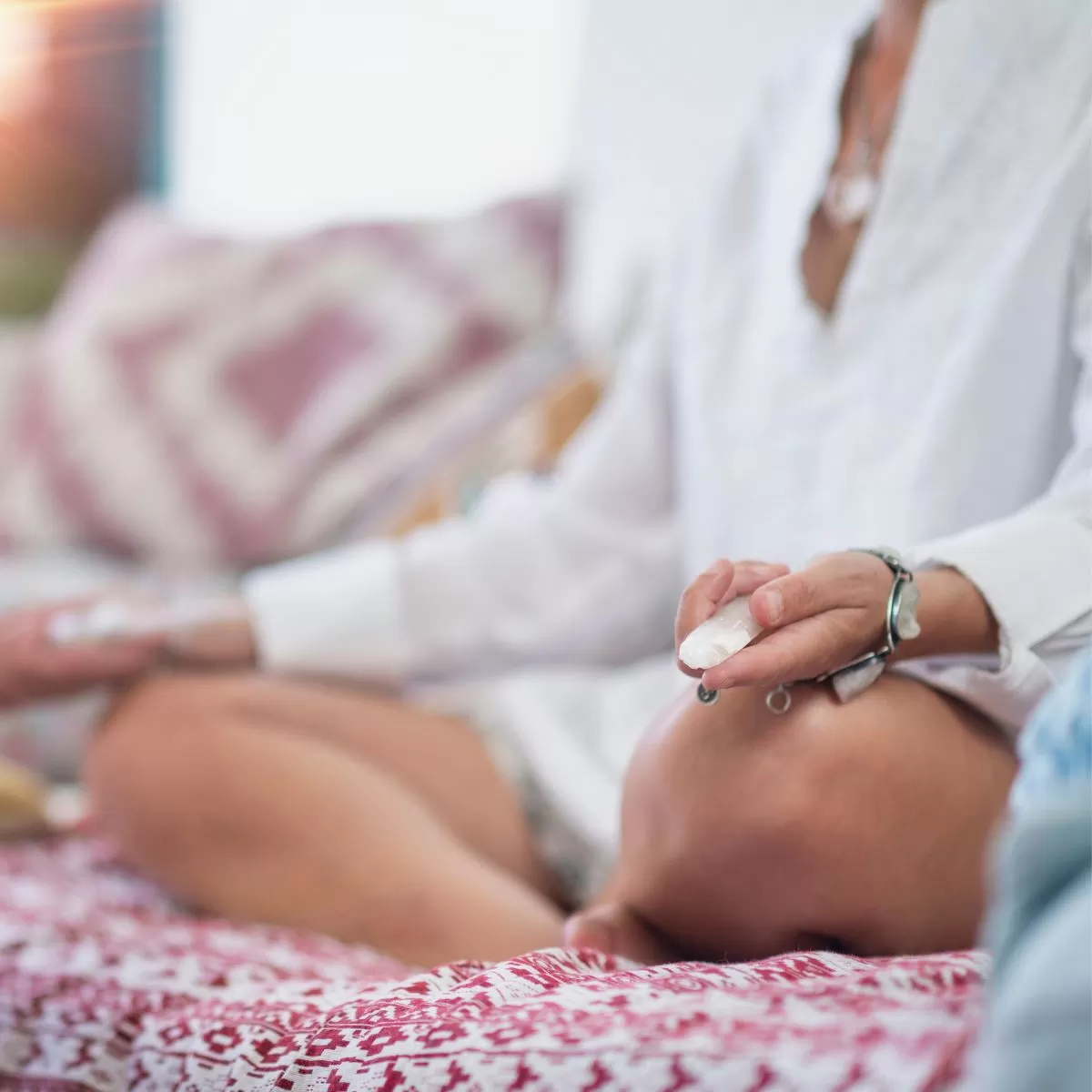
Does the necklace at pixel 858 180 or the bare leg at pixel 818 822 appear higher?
the necklace at pixel 858 180

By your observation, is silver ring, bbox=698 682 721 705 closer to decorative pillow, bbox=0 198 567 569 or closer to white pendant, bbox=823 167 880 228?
white pendant, bbox=823 167 880 228

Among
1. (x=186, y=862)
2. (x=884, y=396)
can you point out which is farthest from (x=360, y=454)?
(x=884, y=396)

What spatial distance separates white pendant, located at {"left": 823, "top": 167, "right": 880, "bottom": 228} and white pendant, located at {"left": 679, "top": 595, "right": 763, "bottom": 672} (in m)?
0.41

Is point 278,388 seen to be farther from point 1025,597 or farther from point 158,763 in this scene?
point 1025,597

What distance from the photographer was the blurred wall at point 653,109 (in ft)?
4.52

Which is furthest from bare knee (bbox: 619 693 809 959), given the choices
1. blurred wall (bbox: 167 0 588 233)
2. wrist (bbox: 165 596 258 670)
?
blurred wall (bbox: 167 0 588 233)

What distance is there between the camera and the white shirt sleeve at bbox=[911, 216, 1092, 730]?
562 mm

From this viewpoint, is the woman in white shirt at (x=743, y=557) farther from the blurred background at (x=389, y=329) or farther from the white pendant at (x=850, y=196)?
the blurred background at (x=389, y=329)

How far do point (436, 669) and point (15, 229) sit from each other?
1.67 m

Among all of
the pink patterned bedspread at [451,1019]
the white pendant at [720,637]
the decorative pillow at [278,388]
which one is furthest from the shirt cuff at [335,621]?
the white pendant at [720,637]

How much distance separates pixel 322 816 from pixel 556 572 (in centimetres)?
34

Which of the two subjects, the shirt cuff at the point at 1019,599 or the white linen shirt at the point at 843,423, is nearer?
the shirt cuff at the point at 1019,599

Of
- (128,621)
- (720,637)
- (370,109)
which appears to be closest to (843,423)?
(720,637)

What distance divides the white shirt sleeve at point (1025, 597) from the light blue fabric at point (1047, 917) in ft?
0.61
